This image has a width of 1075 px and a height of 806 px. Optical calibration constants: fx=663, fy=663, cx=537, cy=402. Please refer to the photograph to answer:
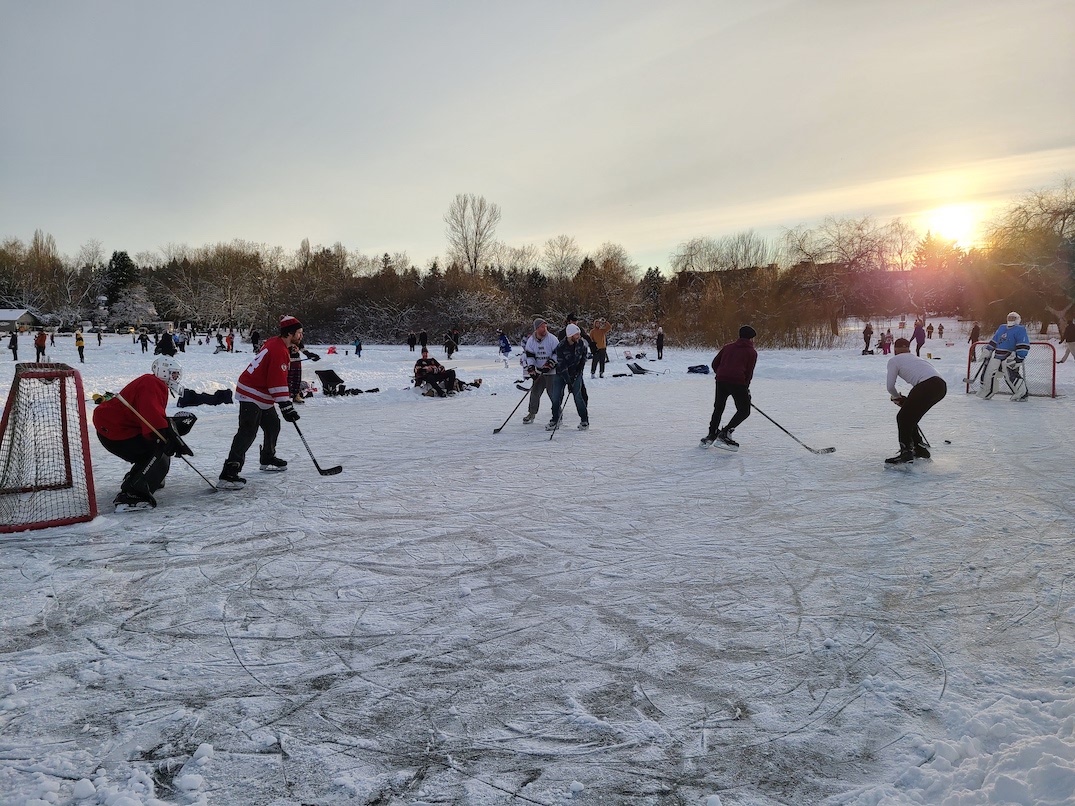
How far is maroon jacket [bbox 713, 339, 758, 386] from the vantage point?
280 inches

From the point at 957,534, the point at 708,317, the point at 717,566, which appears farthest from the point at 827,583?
the point at 708,317

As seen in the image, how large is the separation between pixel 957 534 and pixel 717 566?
69.8 inches

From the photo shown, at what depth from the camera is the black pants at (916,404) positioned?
6.11 metres

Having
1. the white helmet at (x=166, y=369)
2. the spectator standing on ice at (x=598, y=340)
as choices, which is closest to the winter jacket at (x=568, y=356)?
the white helmet at (x=166, y=369)

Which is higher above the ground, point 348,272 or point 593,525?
point 348,272

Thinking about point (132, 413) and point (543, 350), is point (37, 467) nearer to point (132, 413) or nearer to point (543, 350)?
point (132, 413)

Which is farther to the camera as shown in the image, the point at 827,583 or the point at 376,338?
the point at 376,338

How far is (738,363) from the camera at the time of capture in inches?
280

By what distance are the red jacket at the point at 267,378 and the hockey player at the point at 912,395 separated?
540 cm

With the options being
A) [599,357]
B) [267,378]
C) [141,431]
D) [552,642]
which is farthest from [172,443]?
[599,357]

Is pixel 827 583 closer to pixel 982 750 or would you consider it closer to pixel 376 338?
pixel 982 750

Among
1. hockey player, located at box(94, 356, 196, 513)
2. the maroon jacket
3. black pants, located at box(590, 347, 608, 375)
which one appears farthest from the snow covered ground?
black pants, located at box(590, 347, 608, 375)

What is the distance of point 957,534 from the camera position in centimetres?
427

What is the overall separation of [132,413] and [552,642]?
3.70m
